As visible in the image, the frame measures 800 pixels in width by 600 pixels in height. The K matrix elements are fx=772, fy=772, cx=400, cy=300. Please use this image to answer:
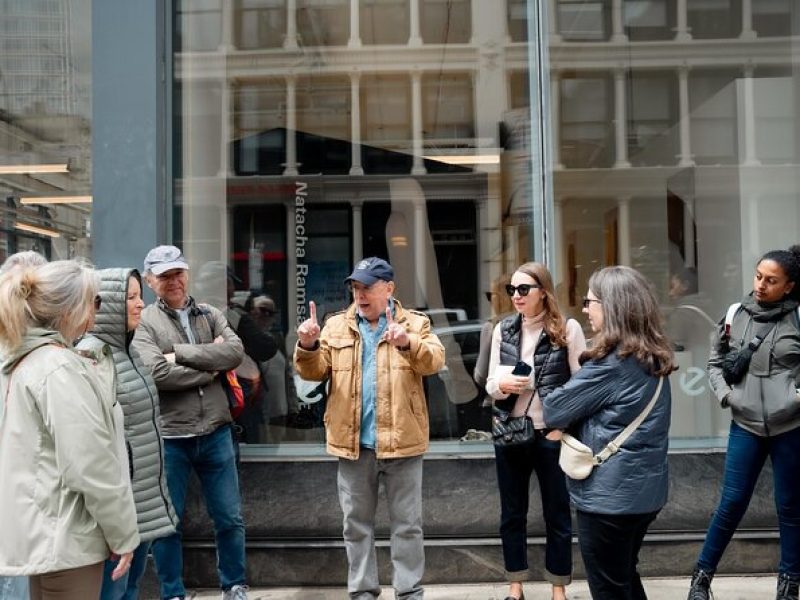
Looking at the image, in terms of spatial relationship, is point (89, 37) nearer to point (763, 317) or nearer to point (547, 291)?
point (547, 291)

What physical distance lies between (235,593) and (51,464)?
7.37 ft

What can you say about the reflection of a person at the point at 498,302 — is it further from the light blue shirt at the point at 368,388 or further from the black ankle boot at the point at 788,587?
the black ankle boot at the point at 788,587

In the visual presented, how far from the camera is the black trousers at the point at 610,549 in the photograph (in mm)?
3199

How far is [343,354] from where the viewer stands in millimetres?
4129

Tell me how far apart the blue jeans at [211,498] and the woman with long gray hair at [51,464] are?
1.67m

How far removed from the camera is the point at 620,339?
321 cm

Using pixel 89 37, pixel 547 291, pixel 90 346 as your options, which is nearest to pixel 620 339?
pixel 547 291

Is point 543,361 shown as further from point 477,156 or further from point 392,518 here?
point 477,156

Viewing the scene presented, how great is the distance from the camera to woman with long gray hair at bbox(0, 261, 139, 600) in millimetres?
2570

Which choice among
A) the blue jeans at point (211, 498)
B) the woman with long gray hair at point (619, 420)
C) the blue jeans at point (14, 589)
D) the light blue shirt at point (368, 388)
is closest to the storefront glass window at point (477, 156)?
the blue jeans at point (211, 498)

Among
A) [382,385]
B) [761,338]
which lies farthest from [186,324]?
[761,338]

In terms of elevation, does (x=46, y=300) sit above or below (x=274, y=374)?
above

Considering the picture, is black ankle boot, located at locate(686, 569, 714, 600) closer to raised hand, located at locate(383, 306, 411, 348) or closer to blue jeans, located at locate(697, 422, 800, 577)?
blue jeans, located at locate(697, 422, 800, 577)

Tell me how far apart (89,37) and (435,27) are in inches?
122
